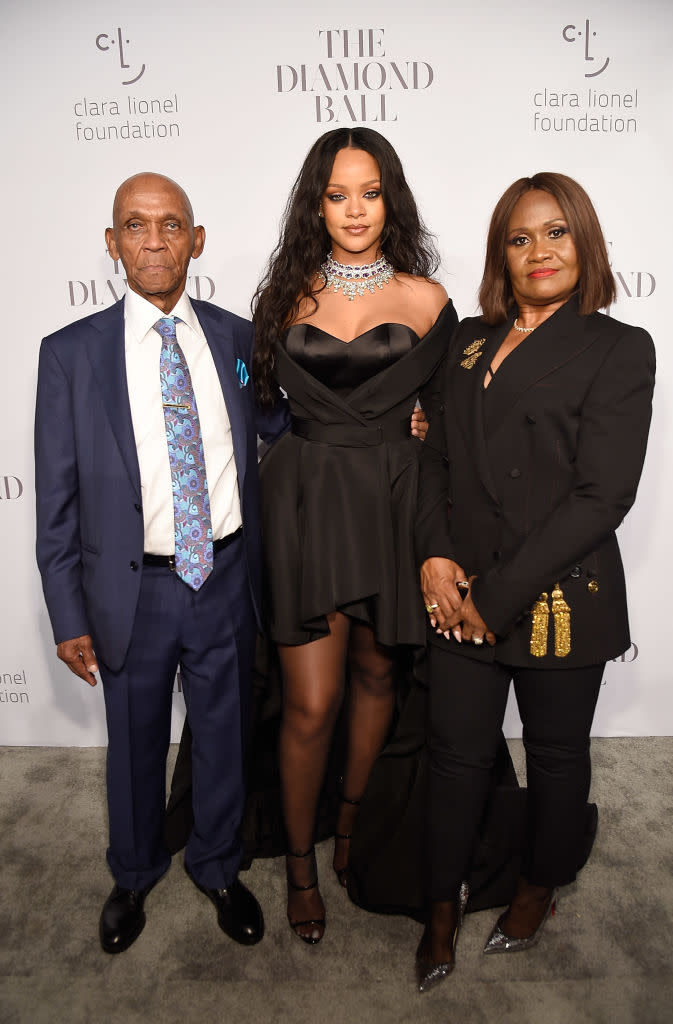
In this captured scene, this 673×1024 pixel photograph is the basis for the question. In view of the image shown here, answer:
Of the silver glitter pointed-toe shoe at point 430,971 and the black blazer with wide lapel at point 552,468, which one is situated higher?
the black blazer with wide lapel at point 552,468

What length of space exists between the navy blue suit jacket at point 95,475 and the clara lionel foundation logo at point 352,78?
111 centimetres

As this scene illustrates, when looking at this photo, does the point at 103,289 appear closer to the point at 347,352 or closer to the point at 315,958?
the point at 347,352

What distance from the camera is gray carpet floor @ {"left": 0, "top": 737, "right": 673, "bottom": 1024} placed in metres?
1.85

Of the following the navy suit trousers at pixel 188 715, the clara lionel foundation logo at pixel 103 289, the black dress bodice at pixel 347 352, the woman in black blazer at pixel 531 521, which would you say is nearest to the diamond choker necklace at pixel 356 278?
the black dress bodice at pixel 347 352

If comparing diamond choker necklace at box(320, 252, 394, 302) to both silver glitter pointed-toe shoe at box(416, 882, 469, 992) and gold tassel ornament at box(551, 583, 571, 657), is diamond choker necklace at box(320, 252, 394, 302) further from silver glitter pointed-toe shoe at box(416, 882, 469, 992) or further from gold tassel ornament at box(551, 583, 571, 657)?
silver glitter pointed-toe shoe at box(416, 882, 469, 992)

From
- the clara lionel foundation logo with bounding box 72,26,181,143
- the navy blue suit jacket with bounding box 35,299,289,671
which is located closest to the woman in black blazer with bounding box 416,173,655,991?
the navy blue suit jacket with bounding box 35,299,289,671

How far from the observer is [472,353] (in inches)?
69.9

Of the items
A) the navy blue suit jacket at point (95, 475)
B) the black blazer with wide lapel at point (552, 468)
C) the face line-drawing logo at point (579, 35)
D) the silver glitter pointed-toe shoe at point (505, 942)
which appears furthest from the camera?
the face line-drawing logo at point (579, 35)

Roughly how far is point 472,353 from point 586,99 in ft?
4.59

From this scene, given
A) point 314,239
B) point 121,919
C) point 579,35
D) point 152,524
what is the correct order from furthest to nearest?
point 579,35, point 121,919, point 314,239, point 152,524

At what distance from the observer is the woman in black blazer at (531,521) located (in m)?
1.57

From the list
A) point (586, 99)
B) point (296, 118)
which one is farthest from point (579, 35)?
point (296, 118)

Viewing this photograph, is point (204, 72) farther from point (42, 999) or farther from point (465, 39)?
point (42, 999)

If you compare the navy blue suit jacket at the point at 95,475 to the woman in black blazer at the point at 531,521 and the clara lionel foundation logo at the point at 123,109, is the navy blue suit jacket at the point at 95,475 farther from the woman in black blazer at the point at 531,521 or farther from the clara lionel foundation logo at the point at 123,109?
the clara lionel foundation logo at the point at 123,109
